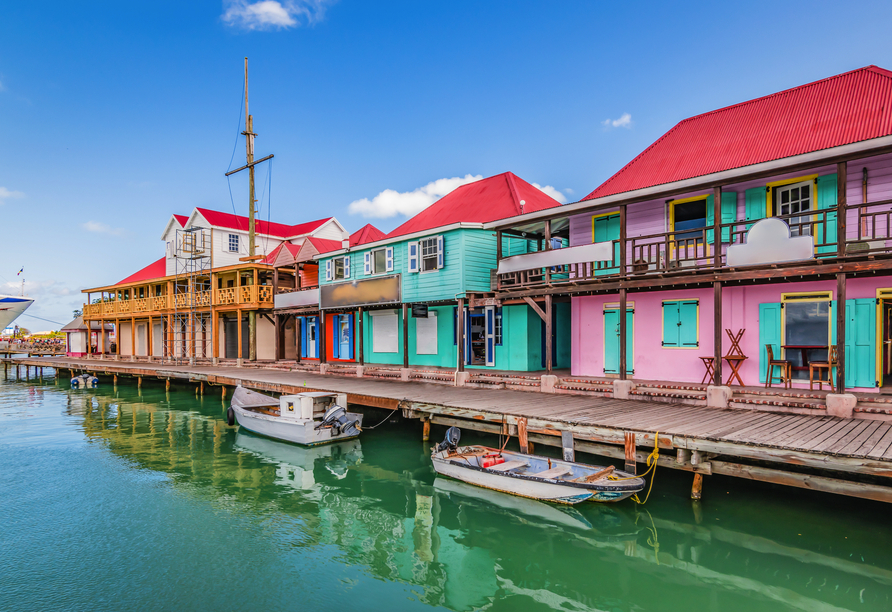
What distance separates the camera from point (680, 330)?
49.3 feet

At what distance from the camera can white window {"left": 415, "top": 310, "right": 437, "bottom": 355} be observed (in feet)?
73.3

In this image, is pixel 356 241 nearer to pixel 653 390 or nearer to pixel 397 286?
pixel 397 286

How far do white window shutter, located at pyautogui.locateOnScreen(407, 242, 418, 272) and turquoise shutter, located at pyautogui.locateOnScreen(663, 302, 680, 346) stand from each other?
964cm

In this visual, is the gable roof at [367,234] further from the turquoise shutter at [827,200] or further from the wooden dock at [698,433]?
the turquoise shutter at [827,200]

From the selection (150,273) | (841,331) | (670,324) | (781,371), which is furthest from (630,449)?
(150,273)

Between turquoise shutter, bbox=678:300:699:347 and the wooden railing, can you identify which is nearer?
the wooden railing

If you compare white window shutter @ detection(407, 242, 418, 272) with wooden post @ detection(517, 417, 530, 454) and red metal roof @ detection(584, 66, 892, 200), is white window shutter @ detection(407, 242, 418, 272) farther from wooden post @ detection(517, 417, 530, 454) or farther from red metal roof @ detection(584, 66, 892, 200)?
wooden post @ detection(517, 417, 530, 454)

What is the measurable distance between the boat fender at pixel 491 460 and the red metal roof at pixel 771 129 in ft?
29.4

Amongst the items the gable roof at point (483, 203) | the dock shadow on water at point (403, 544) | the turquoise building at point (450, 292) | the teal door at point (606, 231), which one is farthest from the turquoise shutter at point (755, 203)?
the gable roof at point (483, 203)

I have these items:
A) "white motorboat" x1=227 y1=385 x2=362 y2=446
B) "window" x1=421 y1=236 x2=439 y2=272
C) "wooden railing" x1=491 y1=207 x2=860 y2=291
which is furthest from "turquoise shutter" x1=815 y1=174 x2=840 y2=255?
"white motorboat" x1=227 y1=385 x2=362 y2=446

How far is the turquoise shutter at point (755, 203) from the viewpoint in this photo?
1370 cm

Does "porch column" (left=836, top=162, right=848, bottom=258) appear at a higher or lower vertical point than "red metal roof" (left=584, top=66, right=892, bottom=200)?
lower

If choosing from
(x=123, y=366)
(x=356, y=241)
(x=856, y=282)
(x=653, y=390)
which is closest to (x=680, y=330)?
(x=653, y=390)

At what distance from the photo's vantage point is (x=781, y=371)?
1316 centimetres
